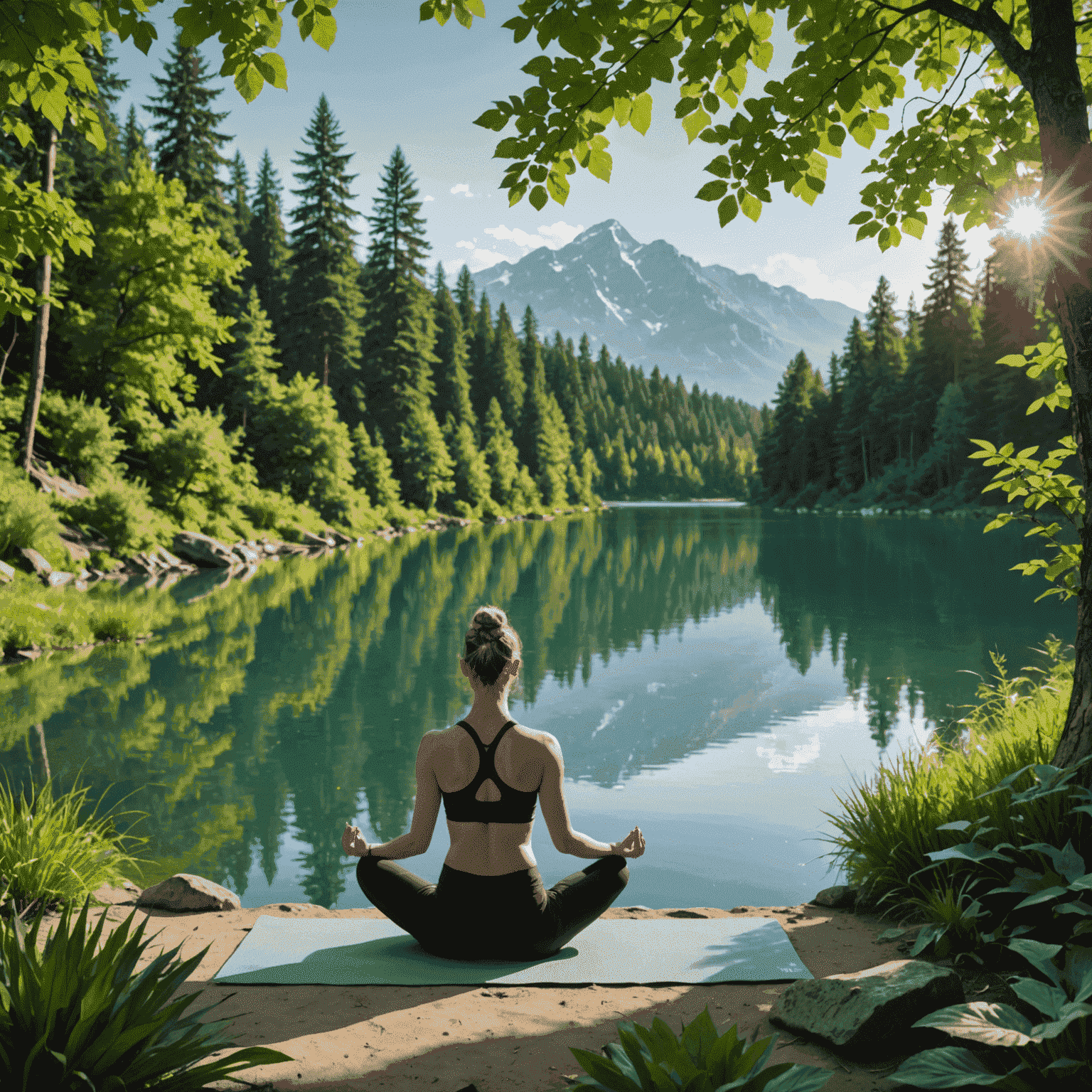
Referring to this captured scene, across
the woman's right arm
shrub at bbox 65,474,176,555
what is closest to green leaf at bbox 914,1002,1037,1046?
the woman's right arm

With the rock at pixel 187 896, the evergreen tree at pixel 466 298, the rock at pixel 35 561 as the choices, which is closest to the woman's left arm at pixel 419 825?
the rock at pixel 187 896

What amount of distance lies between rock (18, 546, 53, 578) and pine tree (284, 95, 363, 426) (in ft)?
89.0

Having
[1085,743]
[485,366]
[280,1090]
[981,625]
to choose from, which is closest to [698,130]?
[1085,743]

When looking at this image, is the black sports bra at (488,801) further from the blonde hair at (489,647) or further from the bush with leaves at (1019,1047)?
the bush with leaves at (1019,1047)

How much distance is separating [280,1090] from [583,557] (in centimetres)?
→ 3126

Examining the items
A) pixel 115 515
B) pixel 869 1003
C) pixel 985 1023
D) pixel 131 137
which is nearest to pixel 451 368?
pixel 131 137

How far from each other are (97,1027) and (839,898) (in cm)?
370

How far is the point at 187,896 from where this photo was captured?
470 cm

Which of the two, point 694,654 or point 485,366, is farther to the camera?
point 485,366

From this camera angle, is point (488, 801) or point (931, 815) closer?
point (488, 801)

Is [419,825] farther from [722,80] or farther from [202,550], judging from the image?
[202,550]

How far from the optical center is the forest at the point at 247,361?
1018 inches

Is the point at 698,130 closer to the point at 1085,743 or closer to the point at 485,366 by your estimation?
the point at 1085,743

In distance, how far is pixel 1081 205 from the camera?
3715 mm
